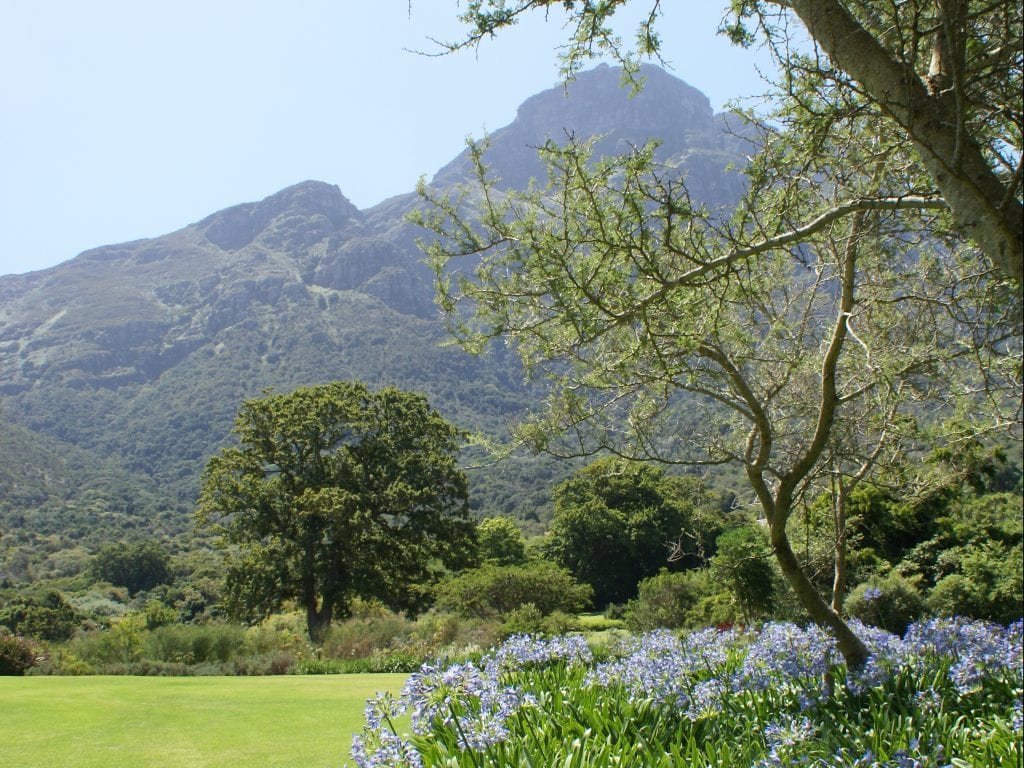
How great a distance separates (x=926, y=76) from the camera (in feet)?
8.66

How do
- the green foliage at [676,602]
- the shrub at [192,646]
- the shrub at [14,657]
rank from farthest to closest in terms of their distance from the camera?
the green foliage at [676,602], the shrub at [192,646], the shrub at [14,657]

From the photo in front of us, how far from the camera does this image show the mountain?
68625mm

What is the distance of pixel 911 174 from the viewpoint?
3844mm

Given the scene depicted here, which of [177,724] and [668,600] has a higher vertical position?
[177,724]

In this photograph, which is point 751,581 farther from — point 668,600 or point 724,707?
point 724,707

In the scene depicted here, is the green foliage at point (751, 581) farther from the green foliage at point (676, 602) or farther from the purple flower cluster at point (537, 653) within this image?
the purple flower cluster at point (537, 653)

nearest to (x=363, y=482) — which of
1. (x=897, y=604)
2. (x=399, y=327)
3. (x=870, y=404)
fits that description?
(x=897, y=604)

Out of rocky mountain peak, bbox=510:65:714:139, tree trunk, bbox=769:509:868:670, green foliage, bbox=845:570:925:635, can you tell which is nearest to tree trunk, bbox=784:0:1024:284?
tree trunk, bbox=769:509:868:670

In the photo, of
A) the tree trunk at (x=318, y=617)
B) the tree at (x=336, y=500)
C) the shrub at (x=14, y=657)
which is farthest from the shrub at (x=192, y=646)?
the tree at (x=336, y=500)

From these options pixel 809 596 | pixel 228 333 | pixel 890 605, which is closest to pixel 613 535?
pixel 890 605

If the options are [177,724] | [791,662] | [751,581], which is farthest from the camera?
[751,581]

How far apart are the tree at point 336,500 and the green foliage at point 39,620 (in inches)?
316

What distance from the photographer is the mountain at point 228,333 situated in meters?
68.6

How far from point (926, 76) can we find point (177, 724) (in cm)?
675
